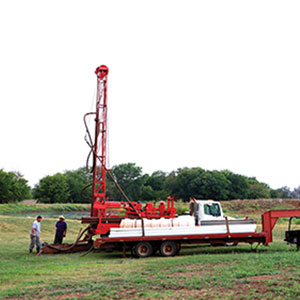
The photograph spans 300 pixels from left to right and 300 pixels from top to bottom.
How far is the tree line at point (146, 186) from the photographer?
250 ft

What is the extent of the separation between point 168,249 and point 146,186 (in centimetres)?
8725

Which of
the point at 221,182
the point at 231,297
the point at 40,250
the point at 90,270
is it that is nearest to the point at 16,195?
the point at 221,182

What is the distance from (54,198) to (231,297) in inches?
3337

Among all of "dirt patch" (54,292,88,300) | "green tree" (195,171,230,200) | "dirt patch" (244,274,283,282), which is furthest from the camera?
"green tree" (195,171,230,200)

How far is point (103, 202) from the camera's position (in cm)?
1953

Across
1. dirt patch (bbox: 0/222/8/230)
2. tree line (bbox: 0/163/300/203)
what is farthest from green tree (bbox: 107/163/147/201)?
dirt patch (bbox: 0/222/8/230)

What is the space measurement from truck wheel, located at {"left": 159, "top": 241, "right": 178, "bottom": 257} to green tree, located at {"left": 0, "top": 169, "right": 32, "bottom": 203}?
63644mm

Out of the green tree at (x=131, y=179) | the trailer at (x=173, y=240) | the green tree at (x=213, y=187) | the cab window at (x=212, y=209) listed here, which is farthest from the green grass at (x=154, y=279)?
the green tree at (x=131, y=179)

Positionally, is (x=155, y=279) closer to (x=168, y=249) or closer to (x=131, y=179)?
(x=168, y=249)

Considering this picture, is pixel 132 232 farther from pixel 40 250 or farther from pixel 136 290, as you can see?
pixel 136 290

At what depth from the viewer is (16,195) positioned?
7581cm

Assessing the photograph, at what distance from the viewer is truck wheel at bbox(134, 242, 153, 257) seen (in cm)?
1480

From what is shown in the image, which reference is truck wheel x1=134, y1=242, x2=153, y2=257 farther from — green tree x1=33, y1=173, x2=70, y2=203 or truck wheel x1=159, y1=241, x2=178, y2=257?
green tree x1=33, y1=173, x2=70, y2=203

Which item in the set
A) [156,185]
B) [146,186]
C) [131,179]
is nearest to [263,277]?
[131,179]
